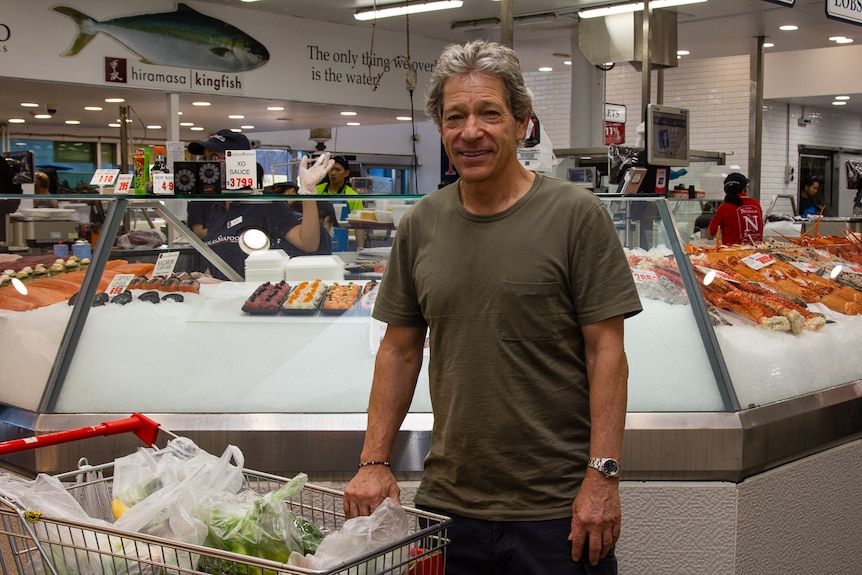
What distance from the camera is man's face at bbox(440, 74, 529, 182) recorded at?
5.85ft

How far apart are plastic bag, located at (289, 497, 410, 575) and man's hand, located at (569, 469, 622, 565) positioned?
348 mm

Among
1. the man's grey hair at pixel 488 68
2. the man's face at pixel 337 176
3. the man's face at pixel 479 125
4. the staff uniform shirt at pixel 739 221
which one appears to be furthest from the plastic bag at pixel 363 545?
the staff uniform shirt at pixel 739 221

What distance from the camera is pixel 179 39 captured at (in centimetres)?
966

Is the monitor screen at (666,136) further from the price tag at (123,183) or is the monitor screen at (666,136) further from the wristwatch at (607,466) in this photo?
the wristwatch at (607,466)

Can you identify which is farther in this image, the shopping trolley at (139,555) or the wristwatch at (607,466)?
the wristwatch at (607,466)

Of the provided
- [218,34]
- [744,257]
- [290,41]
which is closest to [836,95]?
[290,41]

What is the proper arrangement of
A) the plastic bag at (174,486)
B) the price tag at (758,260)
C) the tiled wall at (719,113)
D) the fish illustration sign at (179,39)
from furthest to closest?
1. the tiled wall at (719,113)
2. the fish illustration sign at (179,39)
3. the price tag at (758,260)
4. the plastic bag at (174,486)

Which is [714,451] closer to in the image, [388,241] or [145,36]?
[388,241]

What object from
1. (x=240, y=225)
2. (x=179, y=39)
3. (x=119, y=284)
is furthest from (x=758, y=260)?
(x=179, y=39)

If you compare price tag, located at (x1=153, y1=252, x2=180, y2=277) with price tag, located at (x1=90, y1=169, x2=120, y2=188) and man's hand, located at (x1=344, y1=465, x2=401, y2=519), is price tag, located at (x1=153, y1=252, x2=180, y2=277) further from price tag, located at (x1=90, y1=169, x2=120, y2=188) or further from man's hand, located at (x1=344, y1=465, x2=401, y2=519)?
man's hand, located at (x1=344, y1=465, x2=401, y2=519)

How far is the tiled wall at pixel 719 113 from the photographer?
14031 mm

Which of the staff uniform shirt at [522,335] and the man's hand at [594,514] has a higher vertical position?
the staff uniform shirt at [522,335]

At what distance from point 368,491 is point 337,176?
4648 mm

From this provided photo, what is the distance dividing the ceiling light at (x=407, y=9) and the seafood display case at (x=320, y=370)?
5791 mm
